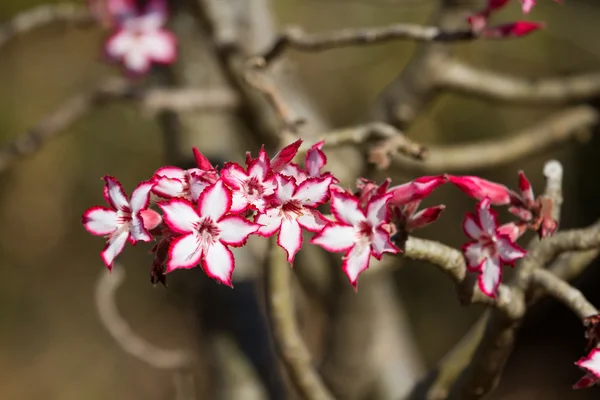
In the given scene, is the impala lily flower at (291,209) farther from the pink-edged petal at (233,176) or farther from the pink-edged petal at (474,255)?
the pink-edged petal at (474,255)

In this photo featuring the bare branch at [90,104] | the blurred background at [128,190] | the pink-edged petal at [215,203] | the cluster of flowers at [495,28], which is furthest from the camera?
the blurred background at [128,190]

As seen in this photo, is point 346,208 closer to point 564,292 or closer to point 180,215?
point 180,215

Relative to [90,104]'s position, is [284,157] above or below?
above

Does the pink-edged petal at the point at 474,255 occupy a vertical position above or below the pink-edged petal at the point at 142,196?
below

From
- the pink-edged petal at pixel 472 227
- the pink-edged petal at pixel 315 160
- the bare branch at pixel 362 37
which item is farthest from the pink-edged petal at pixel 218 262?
the bare branch at pixel 362 37

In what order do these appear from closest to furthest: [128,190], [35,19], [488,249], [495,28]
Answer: [488,249] → [495,28] → [35,19] → [128,190]

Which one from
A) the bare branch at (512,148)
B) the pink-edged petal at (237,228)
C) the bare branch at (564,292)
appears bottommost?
the bare branch at (512,148)

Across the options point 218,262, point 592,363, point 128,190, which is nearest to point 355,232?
point 218,262
